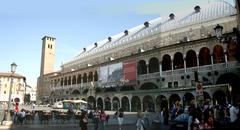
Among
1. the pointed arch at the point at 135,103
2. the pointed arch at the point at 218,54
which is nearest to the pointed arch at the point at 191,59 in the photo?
the pointed arch at the point at 218,54

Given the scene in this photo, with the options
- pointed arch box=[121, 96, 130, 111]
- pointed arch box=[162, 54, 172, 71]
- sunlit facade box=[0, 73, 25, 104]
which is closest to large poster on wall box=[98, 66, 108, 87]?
pointed arch box=[121, 96, 130, 111]

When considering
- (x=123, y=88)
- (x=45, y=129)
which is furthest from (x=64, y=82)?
(x=45, y=129)

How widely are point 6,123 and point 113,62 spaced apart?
29.0 metres

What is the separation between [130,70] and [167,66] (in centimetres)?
631

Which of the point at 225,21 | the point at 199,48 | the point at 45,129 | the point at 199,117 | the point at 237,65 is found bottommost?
the point at 45,129

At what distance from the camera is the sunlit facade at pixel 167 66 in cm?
3281

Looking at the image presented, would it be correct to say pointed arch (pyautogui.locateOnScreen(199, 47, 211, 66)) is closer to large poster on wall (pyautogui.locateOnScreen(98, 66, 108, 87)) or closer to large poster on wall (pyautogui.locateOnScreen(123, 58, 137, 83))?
large poster on wall (pyautogui.locateOnScreen(123, 58, 137, 83))

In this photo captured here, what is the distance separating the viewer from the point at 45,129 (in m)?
18.2

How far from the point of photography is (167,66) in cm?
4016

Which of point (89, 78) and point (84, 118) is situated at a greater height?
point (89, 78)

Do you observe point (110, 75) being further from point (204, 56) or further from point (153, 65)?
point (204, 56)

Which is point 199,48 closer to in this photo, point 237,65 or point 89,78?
point 237,65

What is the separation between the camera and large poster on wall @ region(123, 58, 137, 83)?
42.7 m

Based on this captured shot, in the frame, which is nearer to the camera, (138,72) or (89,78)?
(138,72)
